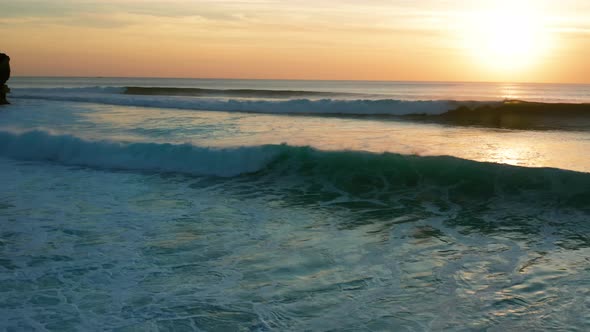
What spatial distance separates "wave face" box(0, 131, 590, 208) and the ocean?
0.04m

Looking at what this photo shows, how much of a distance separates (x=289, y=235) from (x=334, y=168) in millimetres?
3488

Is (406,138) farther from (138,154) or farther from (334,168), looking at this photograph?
(138,154)

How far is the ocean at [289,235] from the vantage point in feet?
12.7

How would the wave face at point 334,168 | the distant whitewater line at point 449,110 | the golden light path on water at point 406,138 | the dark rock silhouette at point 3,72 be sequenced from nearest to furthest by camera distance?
the wave face at point 334,168
the golden light path on water at point 406,138
the distant whitewater line at point 449,110
the dark rock silhouette at point 3,72

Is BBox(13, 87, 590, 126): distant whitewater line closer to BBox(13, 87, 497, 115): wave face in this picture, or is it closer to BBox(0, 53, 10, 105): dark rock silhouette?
BBox(13, 87, 497, 115): wave face

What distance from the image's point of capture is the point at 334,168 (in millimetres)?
9195

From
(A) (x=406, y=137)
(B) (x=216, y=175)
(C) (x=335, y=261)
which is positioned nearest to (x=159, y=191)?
(B) (x=216, y=175)

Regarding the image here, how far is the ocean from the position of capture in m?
3.88

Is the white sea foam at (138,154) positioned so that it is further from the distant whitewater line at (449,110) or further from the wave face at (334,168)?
the distant whitewater line at (449,110)

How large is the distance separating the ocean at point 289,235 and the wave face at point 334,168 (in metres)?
0.04

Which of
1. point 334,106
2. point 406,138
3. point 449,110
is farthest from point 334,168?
point 334,106

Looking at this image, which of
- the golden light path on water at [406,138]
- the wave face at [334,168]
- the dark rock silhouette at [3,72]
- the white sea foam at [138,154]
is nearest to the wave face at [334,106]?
the golden light path on water at [406,138]

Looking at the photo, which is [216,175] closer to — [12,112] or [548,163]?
A: [548,163]

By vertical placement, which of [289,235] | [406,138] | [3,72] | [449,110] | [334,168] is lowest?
[289,235]
